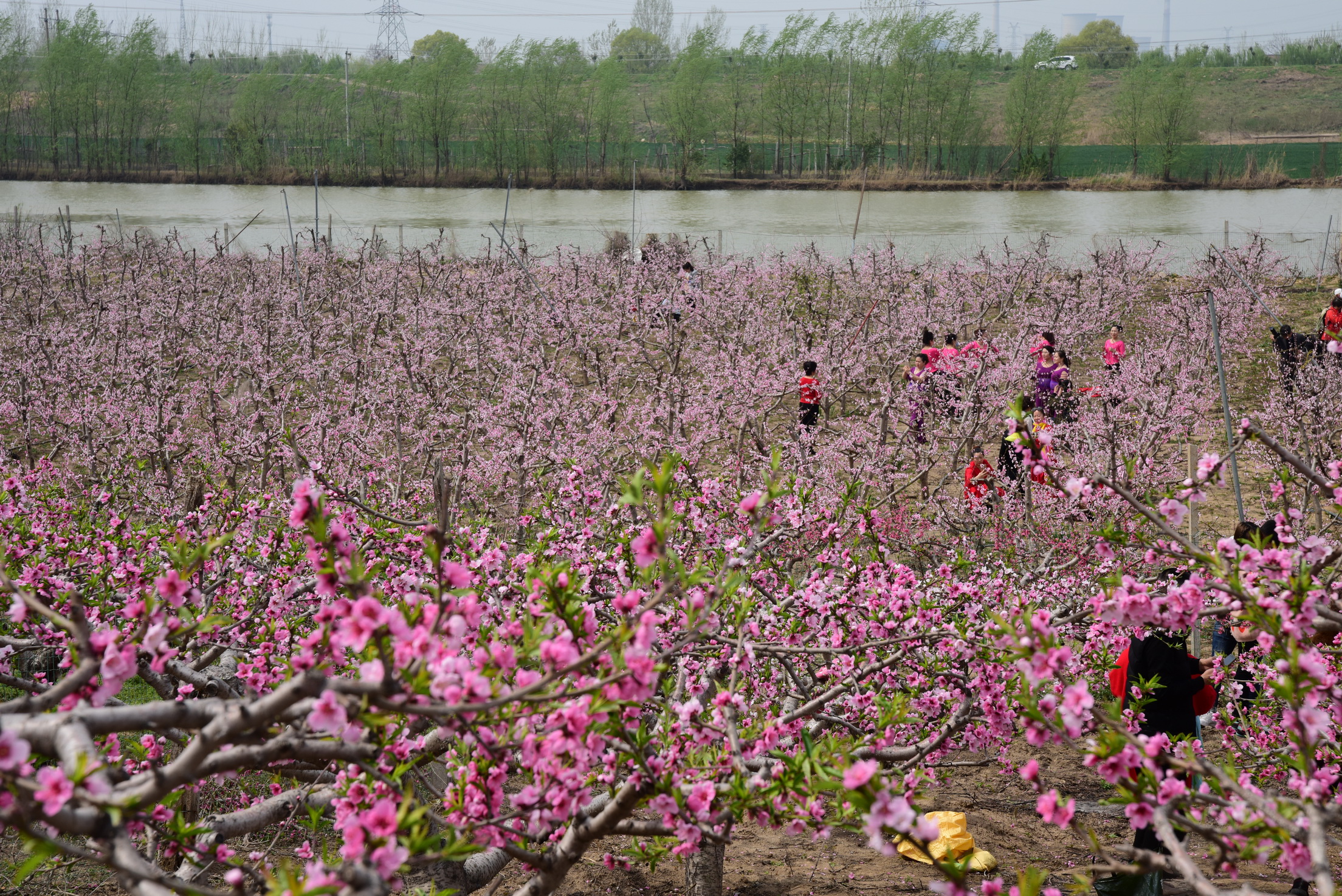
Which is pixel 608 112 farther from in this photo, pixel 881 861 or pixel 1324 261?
pixel 881 861

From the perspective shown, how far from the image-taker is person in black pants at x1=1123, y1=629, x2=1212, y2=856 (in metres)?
3.99

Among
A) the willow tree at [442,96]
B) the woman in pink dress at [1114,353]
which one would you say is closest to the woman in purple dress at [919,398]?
the woman in pink dress at [1114,353]

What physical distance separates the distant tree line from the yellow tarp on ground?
4420cm

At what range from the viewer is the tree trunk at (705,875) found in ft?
13.7

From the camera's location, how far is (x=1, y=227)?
25.0 meters

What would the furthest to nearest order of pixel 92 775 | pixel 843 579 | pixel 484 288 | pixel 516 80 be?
pixel 516 80
pixel 484 288
pixel 843 579
pixel 92 775

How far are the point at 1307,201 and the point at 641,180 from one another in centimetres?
2625

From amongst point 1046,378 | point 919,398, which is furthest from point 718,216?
point 919,398

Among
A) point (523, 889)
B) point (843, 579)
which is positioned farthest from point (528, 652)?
point (843, 579)

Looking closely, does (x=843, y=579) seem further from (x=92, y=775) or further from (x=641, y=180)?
(x=641, y=180)

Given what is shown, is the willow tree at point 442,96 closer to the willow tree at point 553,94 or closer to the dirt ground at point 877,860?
the willow tree at point 553,94

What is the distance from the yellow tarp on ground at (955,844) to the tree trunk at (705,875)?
3.19 feet

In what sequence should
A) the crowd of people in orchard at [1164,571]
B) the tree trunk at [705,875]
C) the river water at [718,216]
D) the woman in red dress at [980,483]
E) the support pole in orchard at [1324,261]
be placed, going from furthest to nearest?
the river water at [718,216] → the support pole in orchard at [1324,261] → the woman in red dress at [980,483] → the tree trunk at [705,875] → the crowd of people in orchard at [1164,571]

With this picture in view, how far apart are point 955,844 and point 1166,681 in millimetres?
1345
